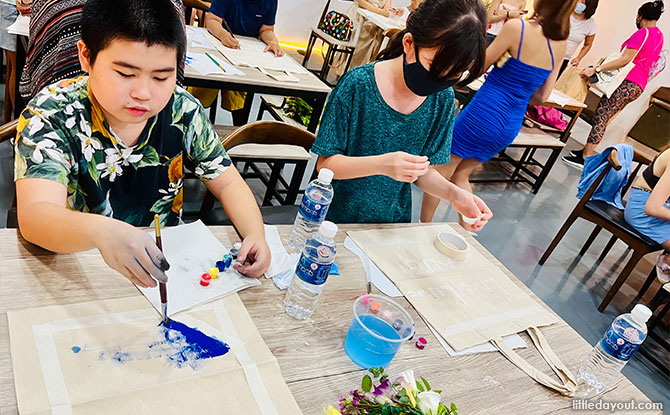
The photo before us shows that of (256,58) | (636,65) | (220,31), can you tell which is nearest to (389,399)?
(256,58)

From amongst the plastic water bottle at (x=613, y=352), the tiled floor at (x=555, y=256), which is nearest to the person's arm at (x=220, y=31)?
the tiled floor at (x=555, y=256)

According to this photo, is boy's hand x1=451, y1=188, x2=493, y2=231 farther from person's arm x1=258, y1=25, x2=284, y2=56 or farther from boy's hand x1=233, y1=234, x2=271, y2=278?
person's arm x1=258, y1=25, x2=284, y2=56

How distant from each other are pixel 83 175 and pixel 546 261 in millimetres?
3261

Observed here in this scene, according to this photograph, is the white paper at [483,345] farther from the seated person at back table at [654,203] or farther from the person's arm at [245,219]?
the seated person at back table at [654,203]

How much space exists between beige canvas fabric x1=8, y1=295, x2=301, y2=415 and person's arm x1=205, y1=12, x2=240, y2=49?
229 centimetres

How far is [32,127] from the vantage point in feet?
3.17

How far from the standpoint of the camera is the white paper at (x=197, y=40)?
2.69 m

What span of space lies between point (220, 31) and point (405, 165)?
2103 millimetres

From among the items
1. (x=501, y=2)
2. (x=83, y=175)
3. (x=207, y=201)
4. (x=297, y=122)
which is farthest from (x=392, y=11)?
(x=83, y=175)

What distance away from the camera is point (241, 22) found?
10.5ft

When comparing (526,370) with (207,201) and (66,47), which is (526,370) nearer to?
(207,201)

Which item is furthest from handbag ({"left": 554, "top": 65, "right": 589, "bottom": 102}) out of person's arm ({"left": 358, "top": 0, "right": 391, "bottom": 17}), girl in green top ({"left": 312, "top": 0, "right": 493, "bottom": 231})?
girl in green top ({"left": 312, "top": 0, "right": 493, "bottom": 231})

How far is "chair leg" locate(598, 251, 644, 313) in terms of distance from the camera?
2.79 meters

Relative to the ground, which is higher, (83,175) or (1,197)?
(83,175)
